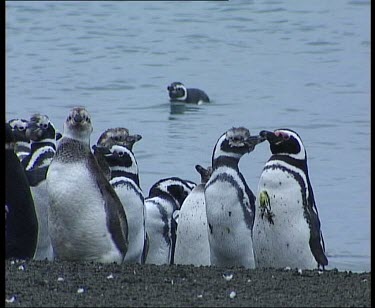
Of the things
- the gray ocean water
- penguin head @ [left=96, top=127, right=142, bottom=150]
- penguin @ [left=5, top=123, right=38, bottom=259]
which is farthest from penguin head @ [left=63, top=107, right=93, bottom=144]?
the gray ocean water

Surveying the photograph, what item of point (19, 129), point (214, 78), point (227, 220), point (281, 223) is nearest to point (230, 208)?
point (227, 220)

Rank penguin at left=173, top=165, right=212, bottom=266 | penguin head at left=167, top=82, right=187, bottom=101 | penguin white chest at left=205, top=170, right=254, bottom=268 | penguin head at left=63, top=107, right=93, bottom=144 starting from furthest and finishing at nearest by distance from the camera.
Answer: penguin head at left=167, top=82, right=187, bottom=101
penguin at left=173, top=165, right=212, bottom=266
penguin white chest at left=205, top=170, right=254, bottom=268
penguin head at left=63, top=107, right=93, bottom=144

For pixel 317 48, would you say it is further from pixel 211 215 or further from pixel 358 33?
pixel 211 215

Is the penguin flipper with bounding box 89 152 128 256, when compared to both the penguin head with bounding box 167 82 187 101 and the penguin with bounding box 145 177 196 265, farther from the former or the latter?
the penguin head with bounding box 167 82 187 101

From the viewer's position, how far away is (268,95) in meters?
21.6

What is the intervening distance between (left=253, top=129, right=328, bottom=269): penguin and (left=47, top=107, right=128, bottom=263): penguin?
0.94 meters

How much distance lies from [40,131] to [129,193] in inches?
43.7

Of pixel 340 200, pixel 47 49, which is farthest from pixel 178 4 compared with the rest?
pixel 340 200

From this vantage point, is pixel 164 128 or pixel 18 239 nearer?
Result: pixel 18 239

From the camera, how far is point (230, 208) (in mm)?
7965

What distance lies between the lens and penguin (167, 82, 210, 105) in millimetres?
19984

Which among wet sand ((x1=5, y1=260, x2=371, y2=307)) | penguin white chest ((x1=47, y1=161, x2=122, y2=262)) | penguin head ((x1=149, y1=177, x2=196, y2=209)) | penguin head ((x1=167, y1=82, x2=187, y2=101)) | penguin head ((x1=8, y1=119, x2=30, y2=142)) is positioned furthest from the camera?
penguin head ((x1=167, y1=82, x2=187, y2=101))

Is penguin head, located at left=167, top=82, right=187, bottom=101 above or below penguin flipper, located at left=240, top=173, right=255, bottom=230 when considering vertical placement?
below

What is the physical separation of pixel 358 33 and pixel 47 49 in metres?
7.05
